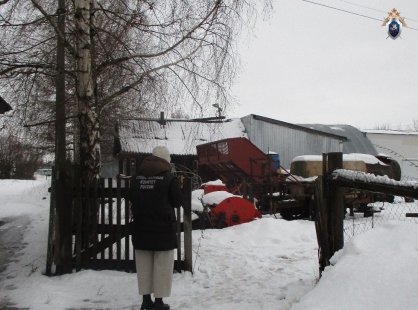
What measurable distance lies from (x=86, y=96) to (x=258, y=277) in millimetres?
3748

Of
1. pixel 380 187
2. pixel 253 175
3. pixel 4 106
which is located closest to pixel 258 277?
pixel 380 187

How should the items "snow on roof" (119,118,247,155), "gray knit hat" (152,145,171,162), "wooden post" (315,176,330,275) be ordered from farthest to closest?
"snow on roof" (119,118,247,155) → "wooden post" (315,176,330,275) → "gray knit hat" (152,145,171,162)

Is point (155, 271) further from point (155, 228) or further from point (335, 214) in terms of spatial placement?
point (335, 214)

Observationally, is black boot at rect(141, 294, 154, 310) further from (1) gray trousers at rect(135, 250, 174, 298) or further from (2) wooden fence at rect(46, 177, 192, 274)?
(2) wooden fence at rect(46, 177, 192, 274)

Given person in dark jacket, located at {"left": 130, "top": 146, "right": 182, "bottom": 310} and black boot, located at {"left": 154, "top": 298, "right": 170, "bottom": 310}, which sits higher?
person in dark jacket, located at {"left": 130, "top": 146, "right": 182, "bottom": 310}

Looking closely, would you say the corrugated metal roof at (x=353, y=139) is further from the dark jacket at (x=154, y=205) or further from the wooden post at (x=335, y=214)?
the dark jacket at (x=154, y=205)

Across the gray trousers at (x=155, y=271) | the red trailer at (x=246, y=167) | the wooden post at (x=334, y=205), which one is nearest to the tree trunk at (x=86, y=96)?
the gray trousers at (x=155, y=271)

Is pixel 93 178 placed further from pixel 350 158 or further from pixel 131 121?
pixel 350 158

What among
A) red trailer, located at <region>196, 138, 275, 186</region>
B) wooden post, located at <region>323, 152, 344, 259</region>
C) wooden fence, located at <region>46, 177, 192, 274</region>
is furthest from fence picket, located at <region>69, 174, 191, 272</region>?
red trailer, located at <region>196, 138, 275, 186</region>

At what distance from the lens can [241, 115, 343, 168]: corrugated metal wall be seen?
100ft

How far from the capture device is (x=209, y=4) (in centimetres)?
812

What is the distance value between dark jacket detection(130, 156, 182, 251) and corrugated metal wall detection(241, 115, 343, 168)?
25.8 m

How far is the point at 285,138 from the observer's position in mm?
31000

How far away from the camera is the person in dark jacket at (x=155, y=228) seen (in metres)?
4.59
